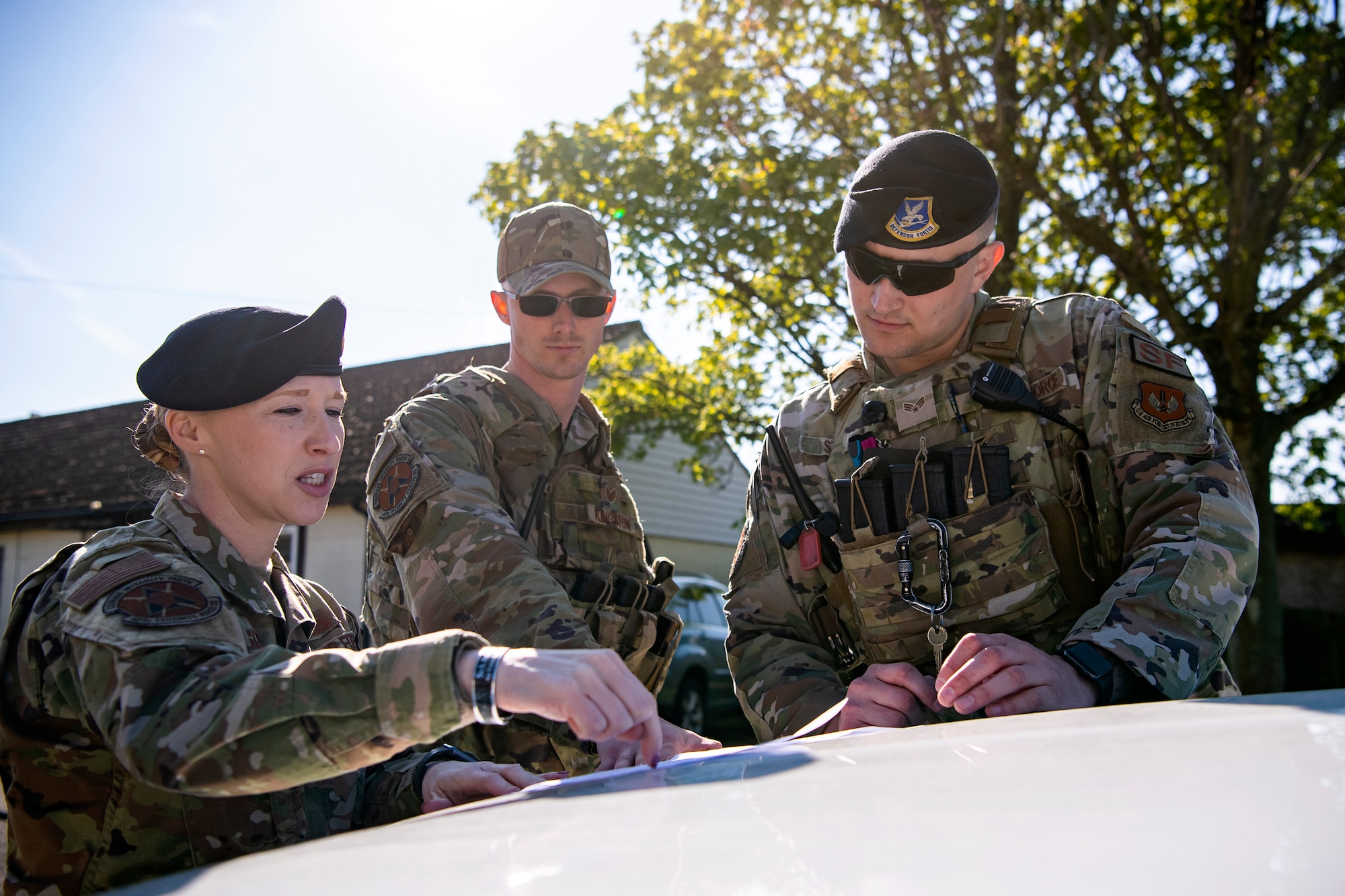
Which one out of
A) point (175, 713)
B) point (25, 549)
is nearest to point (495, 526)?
point (175, 713)

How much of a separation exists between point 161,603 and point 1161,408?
2.22m

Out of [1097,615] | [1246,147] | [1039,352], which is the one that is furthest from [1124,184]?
[1097,615]

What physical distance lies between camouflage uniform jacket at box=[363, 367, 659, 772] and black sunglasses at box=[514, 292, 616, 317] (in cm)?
22

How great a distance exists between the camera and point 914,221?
8.61 ft

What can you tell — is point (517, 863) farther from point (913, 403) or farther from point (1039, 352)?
point (1039, 352)

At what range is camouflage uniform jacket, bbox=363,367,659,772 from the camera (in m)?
2.34

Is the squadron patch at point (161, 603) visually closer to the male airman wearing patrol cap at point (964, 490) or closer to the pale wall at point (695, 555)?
the male airman wearing patrol cap at point (964, 490)

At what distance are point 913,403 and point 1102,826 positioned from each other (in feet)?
6.38

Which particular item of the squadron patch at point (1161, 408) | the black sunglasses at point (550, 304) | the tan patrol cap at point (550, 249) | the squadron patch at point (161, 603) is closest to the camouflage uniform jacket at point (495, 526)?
the black sunglasses at point (550, 304)

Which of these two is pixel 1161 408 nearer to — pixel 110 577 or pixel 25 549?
pixel 110 577

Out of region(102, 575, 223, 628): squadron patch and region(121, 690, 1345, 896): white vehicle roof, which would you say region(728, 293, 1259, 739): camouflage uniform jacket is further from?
region(102, 575, 223, 628): squadron patch

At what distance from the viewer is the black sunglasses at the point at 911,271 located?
2619 mm

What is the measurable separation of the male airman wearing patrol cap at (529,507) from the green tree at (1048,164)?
18.7ft

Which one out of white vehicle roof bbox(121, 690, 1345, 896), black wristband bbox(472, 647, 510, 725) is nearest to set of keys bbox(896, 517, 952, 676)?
white vehicle roof bbox(121, 690, 1345, 896)
